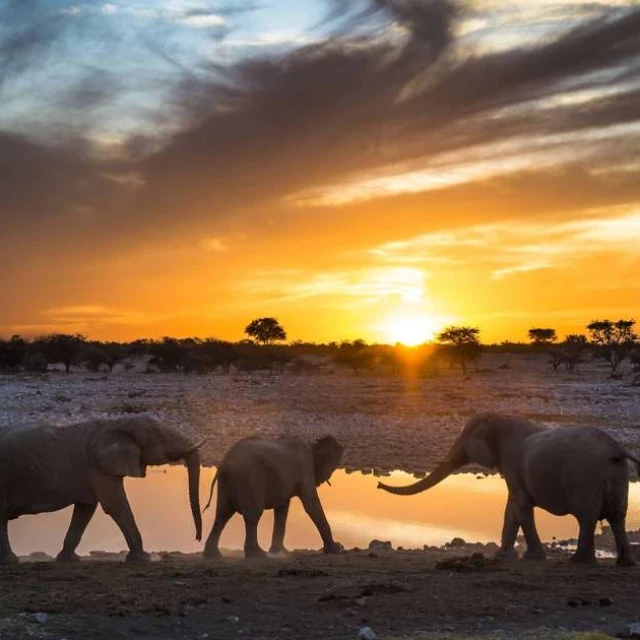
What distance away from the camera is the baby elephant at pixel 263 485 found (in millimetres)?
13438

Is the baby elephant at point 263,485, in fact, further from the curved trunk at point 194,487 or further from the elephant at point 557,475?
the elephant at point 557,475

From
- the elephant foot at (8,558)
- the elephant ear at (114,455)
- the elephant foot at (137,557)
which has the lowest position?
the elephant foot at (8,558)

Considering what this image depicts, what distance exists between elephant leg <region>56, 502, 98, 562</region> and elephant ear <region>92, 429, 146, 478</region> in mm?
724

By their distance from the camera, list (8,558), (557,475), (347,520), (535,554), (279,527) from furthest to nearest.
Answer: (347,520) → (279,527) → (535,554) → (8,558) → (557,475)

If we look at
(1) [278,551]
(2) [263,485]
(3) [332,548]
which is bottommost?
(1) [278,551]

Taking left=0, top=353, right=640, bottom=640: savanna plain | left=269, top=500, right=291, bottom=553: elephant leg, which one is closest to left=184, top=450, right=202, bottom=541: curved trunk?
left=0, top=353, right=640, bottom=640: savanna plain

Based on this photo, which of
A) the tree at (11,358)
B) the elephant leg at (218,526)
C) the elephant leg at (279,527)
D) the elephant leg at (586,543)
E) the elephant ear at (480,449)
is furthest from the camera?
the tree at (11,358)

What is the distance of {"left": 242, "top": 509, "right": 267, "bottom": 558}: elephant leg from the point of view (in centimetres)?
1320

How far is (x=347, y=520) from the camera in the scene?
1791 centimetres

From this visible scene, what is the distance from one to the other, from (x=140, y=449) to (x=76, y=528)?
1360 mm

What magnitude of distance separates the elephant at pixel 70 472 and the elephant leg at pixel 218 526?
51 cm

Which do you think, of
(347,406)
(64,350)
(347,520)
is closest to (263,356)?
(64,350)

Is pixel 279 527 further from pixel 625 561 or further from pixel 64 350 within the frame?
pixel 64 350

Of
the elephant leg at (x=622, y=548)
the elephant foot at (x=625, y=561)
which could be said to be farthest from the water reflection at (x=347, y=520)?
the elephant foot at (x=625, y=561)
